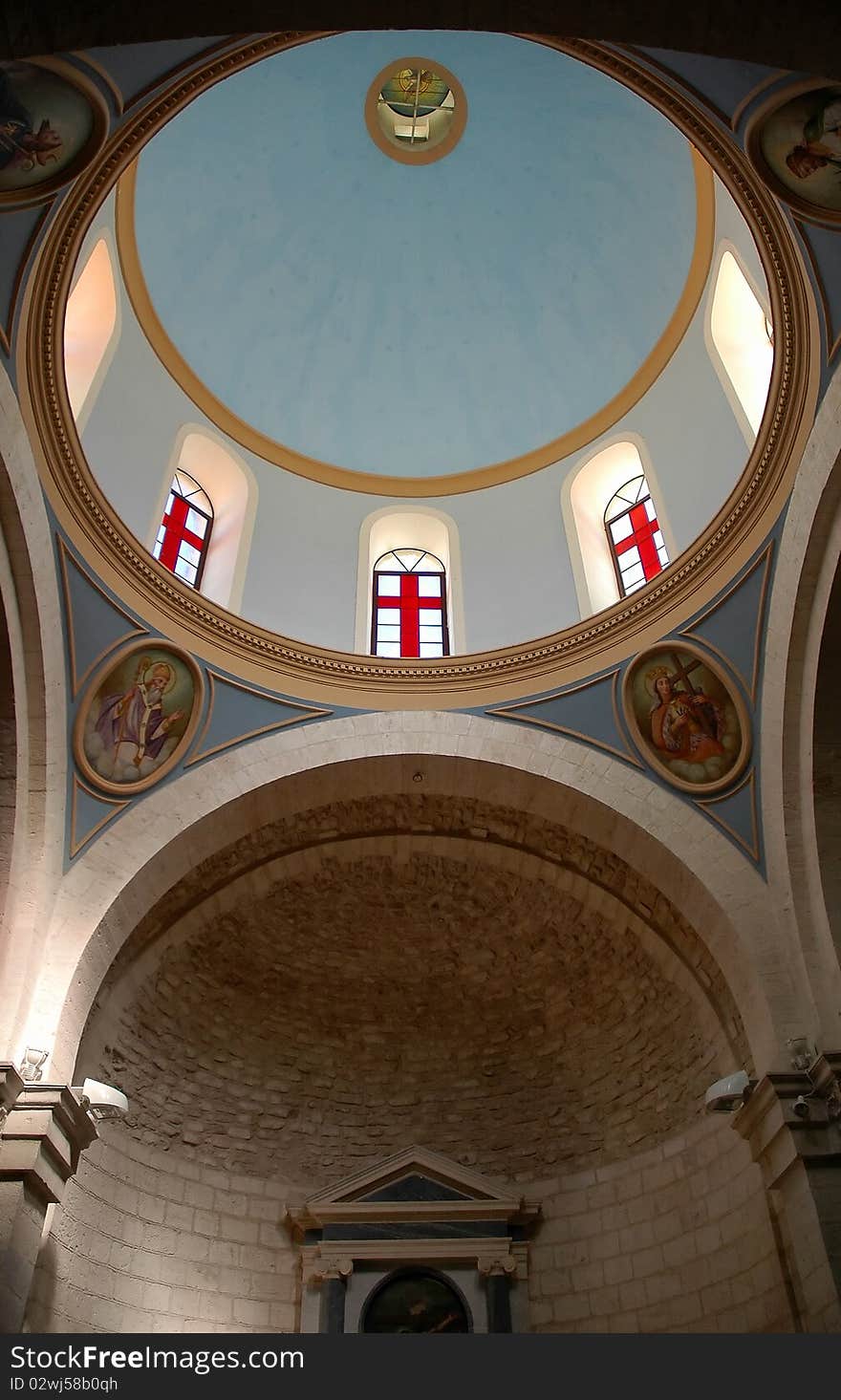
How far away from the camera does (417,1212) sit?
11492 millimetres

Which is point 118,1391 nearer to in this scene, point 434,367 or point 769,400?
point 769,400

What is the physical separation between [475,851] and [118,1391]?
8.17 m

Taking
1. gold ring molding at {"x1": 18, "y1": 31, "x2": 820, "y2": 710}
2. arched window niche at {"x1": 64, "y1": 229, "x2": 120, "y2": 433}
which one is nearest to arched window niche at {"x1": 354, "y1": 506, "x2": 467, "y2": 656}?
gold ring molding at {"x1": 18, "y1": 31, "x2": 820, "y2": 710}

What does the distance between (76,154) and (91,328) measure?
5536 mm

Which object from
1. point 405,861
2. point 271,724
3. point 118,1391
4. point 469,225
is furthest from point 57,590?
point 469,225

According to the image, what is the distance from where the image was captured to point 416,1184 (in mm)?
11758

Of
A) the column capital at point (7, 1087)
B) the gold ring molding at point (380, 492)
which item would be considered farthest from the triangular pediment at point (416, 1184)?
the gold ring molding at point (380, 492)

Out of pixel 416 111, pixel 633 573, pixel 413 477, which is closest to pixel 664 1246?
pixel 633 573

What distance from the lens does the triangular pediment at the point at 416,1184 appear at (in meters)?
11.6

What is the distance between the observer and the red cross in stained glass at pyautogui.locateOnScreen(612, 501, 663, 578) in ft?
43.0

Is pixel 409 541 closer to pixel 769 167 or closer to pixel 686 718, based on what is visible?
pixel 686 718

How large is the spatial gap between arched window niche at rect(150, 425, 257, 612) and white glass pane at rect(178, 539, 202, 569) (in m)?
0.12

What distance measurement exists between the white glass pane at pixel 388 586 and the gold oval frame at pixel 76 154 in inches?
284

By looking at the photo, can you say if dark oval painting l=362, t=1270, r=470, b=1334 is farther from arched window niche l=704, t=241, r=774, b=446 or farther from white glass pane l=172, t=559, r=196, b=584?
arched window niche l=704, t=241, r=774, b=446
